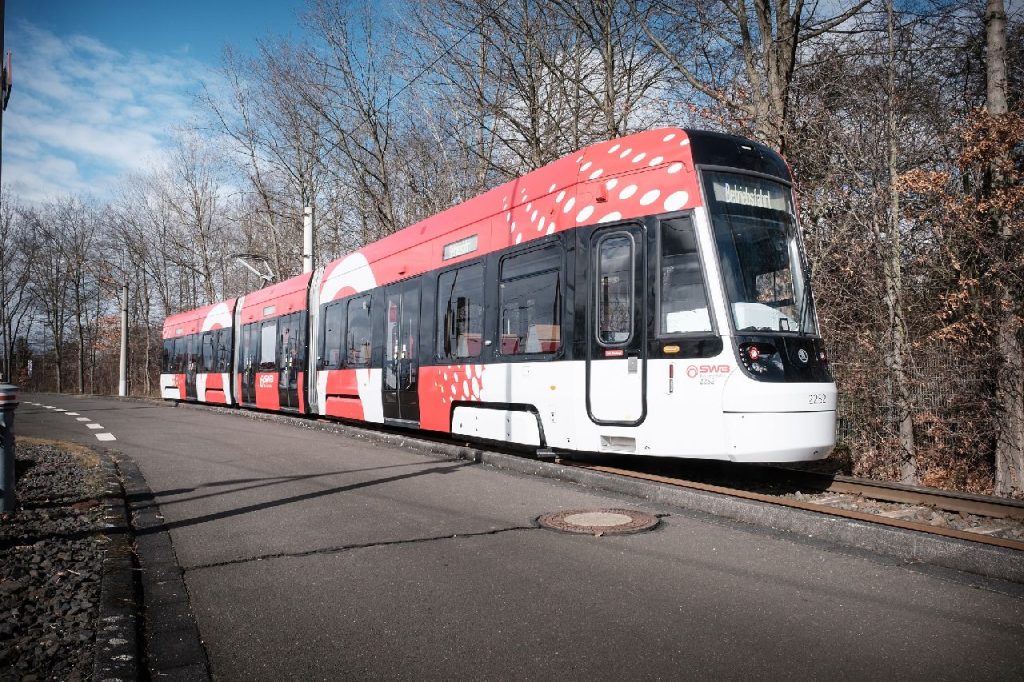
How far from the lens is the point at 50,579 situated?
172 inches

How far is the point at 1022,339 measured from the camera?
891 centimetres

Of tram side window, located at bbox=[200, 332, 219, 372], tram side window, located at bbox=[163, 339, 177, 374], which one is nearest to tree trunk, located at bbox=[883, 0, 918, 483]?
tram side window, located at bbox=[200, 332, 219, 372]

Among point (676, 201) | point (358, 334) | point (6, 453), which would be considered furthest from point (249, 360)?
point (676, 201)

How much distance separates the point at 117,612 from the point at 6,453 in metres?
3.41

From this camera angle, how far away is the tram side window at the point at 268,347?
19.2 m

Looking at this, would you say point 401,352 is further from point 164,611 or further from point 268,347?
point 268,347

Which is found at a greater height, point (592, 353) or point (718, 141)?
point (718, 141)

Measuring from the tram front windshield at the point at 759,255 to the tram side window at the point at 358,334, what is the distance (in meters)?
7.90

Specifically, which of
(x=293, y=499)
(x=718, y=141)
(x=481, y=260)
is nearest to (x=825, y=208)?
(x=718, y=141)

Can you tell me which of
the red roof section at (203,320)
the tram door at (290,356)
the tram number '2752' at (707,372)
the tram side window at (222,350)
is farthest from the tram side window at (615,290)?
the red roof section at (203,320)

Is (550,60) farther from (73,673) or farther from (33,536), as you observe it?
(73,673)

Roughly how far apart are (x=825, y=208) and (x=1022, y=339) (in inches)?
138

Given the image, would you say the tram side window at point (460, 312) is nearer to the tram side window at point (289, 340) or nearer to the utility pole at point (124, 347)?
the tram side window at point (289, 340)

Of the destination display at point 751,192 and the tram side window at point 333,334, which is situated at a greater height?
the destination display at point 751,192
